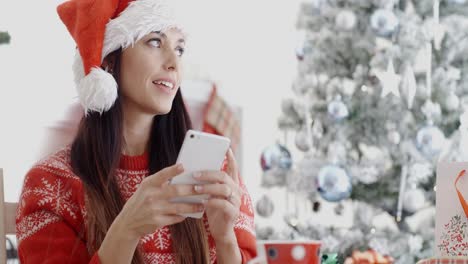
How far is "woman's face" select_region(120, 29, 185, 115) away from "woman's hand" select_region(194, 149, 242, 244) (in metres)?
0.22

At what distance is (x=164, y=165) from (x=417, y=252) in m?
2.68

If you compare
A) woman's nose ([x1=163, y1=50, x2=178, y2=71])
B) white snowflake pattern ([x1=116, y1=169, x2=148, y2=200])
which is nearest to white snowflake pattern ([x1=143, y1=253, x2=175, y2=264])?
white snowflake pattern ([x1=116, y1=169, x2=148, y2=200])

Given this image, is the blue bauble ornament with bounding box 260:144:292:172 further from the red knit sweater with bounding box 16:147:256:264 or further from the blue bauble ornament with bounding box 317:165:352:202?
the red knit sweater with bounding box 16:147:256:264

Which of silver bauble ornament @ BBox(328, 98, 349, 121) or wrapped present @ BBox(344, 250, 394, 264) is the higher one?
wrapped present @ BBox(344, 250, 394, 264)

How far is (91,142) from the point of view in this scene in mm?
1616

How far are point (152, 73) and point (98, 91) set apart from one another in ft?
0.36

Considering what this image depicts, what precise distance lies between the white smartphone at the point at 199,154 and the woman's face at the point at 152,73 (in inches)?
16.2

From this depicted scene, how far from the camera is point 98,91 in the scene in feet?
5.12

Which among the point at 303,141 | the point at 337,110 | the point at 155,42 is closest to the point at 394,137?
the point at 337,110

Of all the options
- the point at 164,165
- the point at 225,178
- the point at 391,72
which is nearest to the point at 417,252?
the point at 391,72

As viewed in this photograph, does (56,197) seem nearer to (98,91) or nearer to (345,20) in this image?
(98,91)

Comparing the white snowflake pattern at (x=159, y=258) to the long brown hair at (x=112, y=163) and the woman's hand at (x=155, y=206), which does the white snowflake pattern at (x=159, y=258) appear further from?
the woman's hand at (x=155, y=206)

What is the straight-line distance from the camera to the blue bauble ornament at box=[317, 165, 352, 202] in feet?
13.1

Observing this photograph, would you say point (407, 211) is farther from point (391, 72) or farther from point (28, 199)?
point (28, 199)
